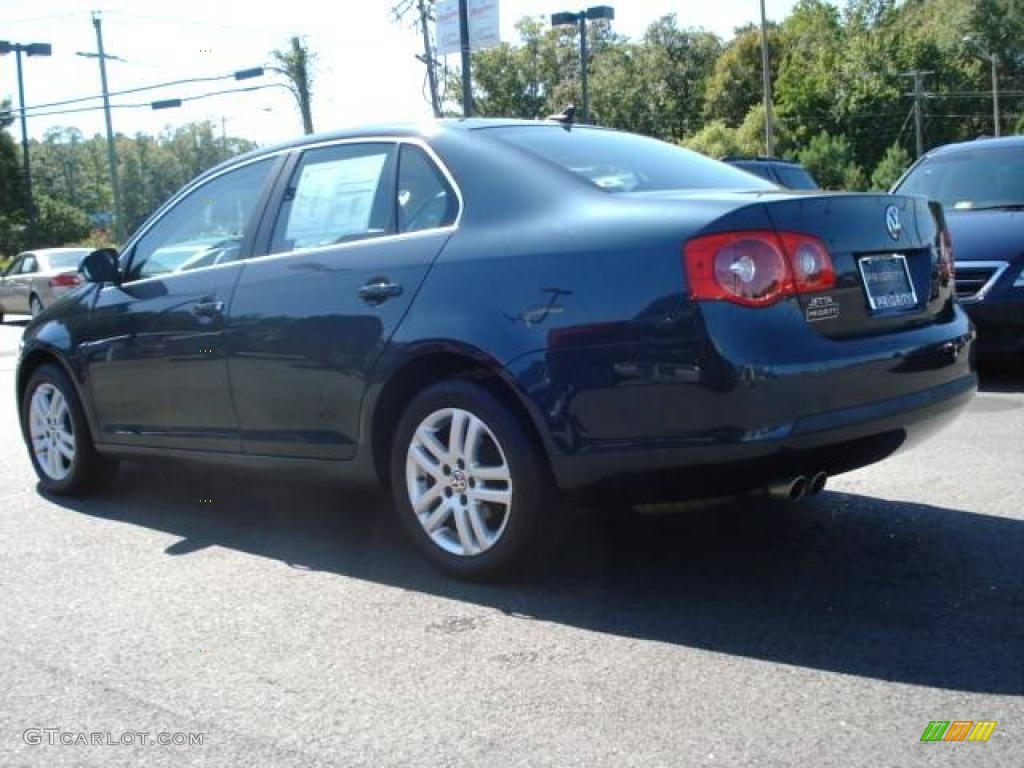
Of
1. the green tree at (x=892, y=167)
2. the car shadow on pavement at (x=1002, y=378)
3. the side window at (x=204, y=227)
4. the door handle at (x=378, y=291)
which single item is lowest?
the car shadow on pavement at (x=1002, y=378)

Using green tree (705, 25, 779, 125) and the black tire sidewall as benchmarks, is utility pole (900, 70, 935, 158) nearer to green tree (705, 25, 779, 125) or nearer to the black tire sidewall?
green tree (705, 25, 779, 125)

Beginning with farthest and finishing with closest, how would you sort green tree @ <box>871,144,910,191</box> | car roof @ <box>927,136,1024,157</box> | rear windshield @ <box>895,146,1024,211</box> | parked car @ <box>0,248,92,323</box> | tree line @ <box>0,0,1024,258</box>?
tree line @ <box>0,0,1024,258</box>, green tree @ <box>871,144,910,191</box>, parked car @ <box>0,248,92,323</box>, car roof @ <box>927,136,1024,157</box>, rear windshield @ <box>895,146,1024,211</box>

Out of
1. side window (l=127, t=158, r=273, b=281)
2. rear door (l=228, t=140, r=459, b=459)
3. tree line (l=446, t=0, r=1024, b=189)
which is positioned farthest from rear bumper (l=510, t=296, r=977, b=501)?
tree line (l=446, t=0, r=1024, b=189)

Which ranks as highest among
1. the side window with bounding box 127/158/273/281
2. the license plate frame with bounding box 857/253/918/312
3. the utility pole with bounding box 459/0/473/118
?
the utility pole with bounding box 459/0/473/118

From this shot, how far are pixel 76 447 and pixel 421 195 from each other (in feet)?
8.56

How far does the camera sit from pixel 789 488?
385 centimetres

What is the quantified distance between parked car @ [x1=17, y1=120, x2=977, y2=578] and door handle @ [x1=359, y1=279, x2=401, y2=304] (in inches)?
0.5

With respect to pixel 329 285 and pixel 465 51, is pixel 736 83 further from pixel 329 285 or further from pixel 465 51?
pixel 329 285

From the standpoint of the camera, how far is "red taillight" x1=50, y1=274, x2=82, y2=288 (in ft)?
69.9

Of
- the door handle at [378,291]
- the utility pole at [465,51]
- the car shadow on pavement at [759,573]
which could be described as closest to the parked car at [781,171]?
the car shadow on pavement at [759,573]

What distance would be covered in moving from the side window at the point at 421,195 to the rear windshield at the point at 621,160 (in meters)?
0.29

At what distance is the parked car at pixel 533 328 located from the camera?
3646mm

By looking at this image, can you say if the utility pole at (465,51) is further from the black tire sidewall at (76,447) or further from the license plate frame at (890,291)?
the license plate frame at (890,291)

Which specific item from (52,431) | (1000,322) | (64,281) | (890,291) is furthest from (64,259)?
(890,291)
